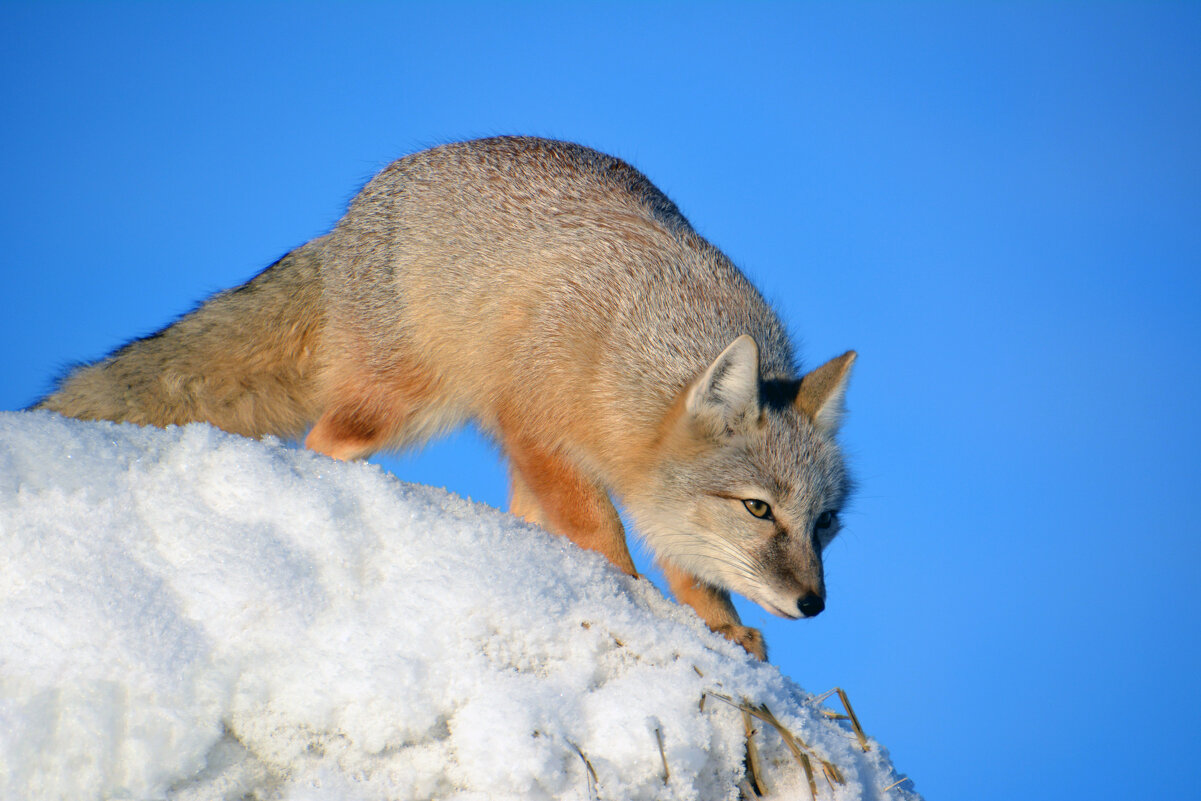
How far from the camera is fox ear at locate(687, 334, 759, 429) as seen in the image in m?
3.65

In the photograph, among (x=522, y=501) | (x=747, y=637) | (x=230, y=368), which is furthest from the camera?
(x=522, y=501)

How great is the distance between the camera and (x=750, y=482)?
3.84 metres

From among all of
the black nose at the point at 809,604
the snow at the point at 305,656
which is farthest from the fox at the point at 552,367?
the snow at the point at 305,656

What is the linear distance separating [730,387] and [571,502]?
894mm

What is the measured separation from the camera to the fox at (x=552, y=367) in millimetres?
3896

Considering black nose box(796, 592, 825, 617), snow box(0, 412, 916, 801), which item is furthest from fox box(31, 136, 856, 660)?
snow box(0, 412, 916, 801)

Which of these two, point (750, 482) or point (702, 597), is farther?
point (702, 597)

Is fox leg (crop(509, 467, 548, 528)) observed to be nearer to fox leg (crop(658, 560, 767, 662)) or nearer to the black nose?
fox leg (crop(658, 560, 767, 662))

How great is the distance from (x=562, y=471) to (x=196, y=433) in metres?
1.98

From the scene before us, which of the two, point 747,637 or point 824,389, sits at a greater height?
point 824,389

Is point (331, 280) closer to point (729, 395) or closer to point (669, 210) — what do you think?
point (669, 210)

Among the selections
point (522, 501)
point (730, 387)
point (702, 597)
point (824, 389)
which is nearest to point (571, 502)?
point (702, 597)

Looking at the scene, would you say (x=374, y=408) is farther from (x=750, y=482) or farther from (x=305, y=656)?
(x=305, y=656)

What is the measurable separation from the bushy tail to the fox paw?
2.57m
